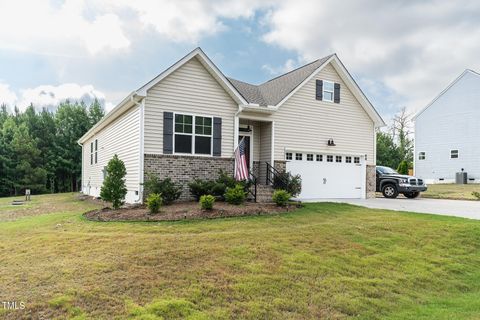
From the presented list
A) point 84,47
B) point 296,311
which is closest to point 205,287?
point 296,311

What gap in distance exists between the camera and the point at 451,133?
1117 inches

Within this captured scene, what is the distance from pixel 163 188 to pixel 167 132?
227cm

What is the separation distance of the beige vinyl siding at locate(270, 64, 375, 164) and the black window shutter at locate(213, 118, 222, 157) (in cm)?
300

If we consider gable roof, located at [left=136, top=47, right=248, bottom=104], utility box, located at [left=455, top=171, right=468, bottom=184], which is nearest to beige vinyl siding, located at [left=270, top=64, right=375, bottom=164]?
gable roof, located at [left=136, top=47, right=248, bottom=104]

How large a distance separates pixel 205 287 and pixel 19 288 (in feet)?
8.22

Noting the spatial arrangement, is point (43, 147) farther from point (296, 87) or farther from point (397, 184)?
point (397, 184)

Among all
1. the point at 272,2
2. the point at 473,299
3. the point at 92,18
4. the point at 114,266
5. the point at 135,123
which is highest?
the point at 272,2

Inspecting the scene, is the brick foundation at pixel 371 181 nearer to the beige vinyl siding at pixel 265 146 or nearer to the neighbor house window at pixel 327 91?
the neighbor house window at pixel 327 91

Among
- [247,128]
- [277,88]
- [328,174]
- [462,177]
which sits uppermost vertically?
[277,88]

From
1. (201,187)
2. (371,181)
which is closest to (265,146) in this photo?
(201,187)

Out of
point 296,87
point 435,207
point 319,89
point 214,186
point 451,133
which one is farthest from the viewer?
point 451,133

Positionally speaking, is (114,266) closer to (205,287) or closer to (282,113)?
(205,287)

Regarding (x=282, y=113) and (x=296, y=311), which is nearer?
(x=296, y=311)

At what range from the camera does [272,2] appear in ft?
41.5
